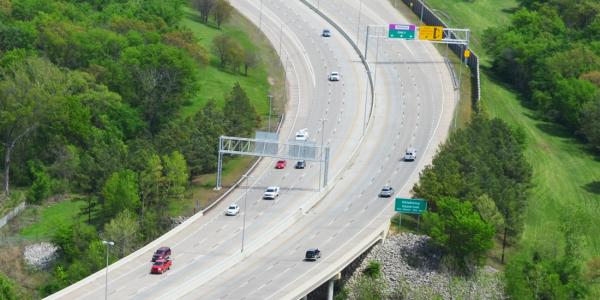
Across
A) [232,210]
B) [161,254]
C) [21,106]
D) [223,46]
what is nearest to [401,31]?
[223,46]

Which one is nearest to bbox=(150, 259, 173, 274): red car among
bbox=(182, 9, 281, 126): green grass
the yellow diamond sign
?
bbox=(182, 9, 281, 126): green grass

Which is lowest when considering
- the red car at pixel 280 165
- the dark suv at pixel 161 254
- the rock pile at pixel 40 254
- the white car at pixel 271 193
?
the rock pile at pixel 40 254

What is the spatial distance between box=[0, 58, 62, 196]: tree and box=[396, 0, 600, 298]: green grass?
56.8 m

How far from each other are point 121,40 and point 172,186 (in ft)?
142

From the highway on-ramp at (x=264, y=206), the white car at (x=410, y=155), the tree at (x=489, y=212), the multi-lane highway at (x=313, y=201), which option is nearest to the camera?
the highway on-ramp at (x=264, y=206)

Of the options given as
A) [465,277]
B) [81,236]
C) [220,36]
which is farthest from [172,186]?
[220,36]

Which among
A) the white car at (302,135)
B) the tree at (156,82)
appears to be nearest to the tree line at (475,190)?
the white car at (302,135)

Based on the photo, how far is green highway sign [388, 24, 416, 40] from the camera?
7475 inches

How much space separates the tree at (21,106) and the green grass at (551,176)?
56803mm

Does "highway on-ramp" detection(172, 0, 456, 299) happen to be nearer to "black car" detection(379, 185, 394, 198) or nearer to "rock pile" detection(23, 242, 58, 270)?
"black car" detection(379, 185, 394, 198)

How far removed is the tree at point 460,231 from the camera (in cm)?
13262

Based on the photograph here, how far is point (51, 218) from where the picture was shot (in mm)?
146000

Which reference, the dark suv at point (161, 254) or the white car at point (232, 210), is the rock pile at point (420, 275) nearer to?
the white car at point (232, 210)

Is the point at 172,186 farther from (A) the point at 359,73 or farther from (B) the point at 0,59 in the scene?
(A) the point at 359,73
